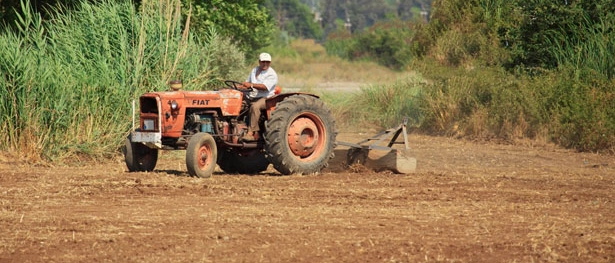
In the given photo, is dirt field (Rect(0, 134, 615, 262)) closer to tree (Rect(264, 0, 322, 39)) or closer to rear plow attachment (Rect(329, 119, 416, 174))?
rear plow attachment (Rect(329, 119, 416, 174))

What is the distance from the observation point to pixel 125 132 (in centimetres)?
1523

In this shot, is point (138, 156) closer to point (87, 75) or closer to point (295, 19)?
point (87, 75)

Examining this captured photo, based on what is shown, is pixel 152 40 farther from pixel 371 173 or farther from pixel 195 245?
pixel 195 245

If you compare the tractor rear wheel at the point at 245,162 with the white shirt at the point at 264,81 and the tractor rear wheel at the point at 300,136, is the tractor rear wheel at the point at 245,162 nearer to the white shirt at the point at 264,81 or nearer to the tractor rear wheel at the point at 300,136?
the tractor rear wheel at the point at 300,136

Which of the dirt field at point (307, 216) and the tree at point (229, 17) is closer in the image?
the dirt field at point (307, 216)

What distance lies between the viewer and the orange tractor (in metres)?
12.3

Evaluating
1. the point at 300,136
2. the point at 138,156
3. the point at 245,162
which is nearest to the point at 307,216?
the point at 300,136

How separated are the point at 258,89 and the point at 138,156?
68.5 inches

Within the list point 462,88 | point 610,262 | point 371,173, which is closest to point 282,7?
point 462,88

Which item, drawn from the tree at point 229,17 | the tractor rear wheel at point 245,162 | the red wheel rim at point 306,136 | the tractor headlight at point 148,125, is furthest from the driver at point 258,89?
the tree at point 229,17

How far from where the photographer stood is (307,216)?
929 centimetres

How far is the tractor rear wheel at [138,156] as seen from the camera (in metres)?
12.8

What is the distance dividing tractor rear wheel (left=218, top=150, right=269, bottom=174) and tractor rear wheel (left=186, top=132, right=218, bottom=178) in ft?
4.64

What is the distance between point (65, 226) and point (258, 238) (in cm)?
175
